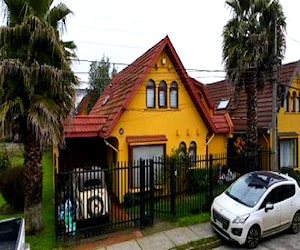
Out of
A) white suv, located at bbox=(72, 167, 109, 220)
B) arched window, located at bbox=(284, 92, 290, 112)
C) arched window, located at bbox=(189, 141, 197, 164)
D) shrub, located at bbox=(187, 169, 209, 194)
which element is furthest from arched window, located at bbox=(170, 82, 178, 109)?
arched window, located at bbox=(284, 92, 290, 112)

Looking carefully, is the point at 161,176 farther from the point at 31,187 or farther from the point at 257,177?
the point at 31,187

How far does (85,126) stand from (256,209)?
7.87 m

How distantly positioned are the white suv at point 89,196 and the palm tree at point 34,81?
118 centimetres

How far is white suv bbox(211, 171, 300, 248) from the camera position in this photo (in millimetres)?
9109

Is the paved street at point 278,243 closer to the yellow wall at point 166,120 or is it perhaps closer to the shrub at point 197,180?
the shrub at point 197,180

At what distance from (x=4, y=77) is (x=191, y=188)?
8.16 m

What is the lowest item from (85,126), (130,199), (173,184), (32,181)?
(130,199)

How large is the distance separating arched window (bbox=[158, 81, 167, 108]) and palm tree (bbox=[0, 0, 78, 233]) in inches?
217

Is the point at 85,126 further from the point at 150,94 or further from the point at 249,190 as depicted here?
the point at 249,190

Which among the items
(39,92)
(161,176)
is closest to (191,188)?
(161,176)

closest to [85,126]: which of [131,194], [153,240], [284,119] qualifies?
[131,194]

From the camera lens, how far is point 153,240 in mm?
9648

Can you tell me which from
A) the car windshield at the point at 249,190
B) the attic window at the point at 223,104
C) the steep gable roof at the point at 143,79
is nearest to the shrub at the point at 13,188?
the steep gable roof at the point at 143,79

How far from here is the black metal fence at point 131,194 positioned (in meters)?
9.45
